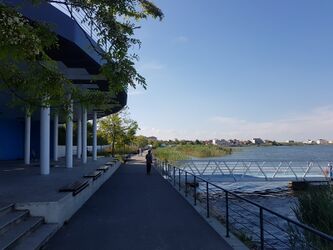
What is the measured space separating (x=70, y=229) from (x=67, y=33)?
539cm

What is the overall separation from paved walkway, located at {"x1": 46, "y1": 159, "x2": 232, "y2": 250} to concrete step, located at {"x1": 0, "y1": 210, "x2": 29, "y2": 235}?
2.50 feet

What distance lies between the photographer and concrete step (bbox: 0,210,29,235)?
25.4 ft

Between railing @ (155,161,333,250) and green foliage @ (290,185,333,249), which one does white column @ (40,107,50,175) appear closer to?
railing @ (155,161,333,250)

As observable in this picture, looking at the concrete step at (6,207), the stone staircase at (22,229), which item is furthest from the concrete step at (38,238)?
the concrete step at (6,207)

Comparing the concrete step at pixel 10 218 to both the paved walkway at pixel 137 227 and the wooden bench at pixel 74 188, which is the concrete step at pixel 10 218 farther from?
the wooden bench at pixel 74 188

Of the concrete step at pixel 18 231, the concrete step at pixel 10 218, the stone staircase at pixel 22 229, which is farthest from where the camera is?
the concrete step at pixel 10 218

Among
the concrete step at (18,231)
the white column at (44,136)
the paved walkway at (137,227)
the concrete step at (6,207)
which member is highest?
the white column at (44,136)

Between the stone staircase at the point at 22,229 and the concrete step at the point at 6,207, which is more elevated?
the concrete step at the point at 6,207

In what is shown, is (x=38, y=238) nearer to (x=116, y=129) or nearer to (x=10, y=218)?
(x=10, y=218)

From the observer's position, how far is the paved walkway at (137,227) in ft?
25.8

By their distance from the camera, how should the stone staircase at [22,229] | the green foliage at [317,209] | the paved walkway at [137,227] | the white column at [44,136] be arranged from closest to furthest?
the stone staircase at [22,229] → the paved walkway at [137,227] → the green foliage at [317,209] → the white column at [44,136]

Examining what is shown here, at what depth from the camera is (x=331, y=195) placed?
9.00 meters

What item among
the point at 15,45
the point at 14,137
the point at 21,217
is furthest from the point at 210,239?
the point at 14,137

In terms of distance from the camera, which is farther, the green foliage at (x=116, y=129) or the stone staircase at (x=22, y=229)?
the green foliage at (x=116, y=129)
